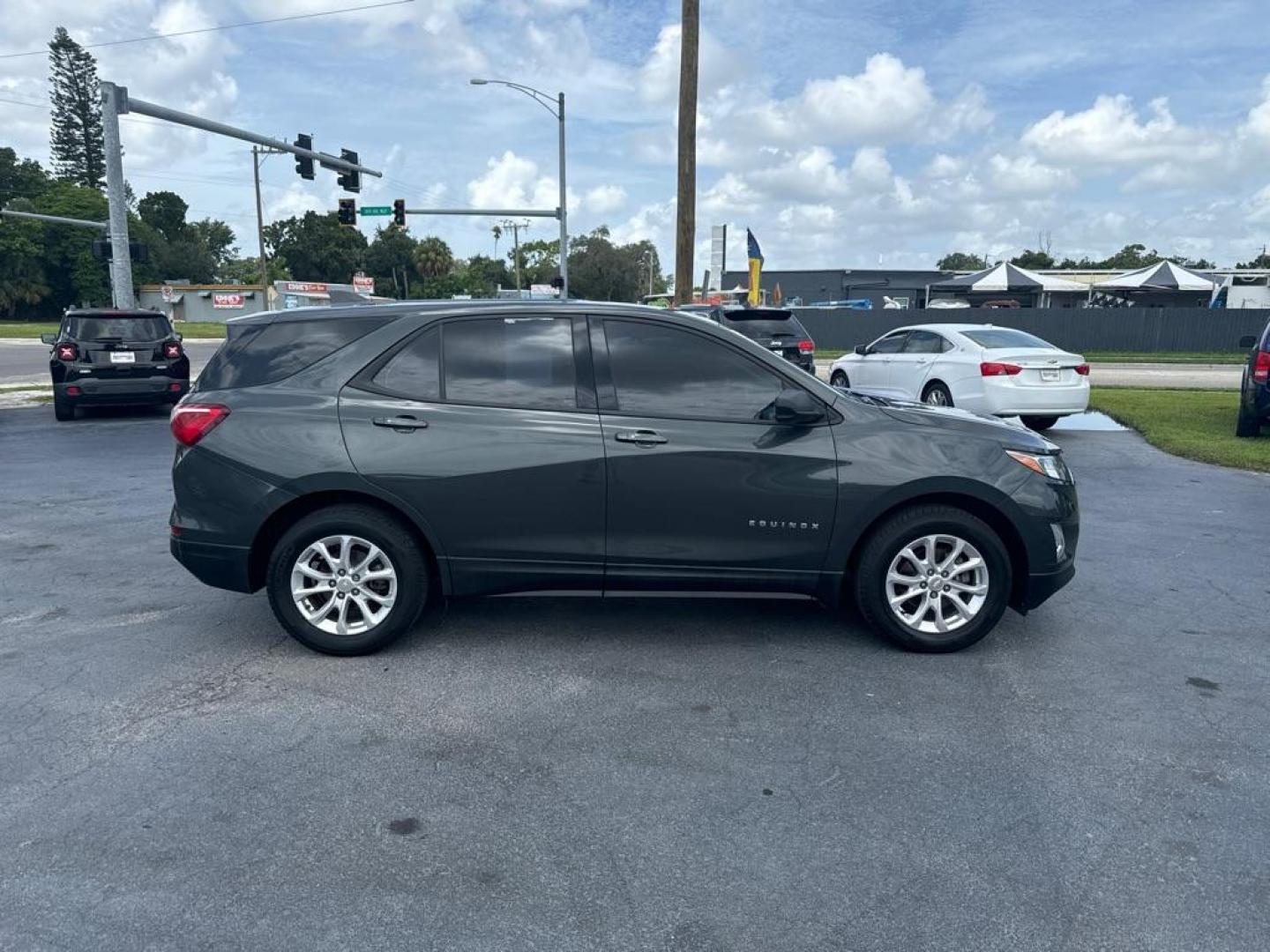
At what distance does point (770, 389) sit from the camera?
4.73m

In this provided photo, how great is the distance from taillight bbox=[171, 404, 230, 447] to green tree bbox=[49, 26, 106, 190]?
9400 cm

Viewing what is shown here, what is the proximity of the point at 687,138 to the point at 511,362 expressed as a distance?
16808mm

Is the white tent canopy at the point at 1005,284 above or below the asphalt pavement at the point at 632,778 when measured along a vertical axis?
above

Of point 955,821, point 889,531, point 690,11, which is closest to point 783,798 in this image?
point 955,821

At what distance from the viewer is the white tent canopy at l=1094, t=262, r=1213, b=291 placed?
36812 mm

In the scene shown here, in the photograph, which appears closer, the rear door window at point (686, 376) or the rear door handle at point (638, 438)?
the rear door handle at point (638, 438)

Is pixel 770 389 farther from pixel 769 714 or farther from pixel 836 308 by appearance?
pixel 836 308

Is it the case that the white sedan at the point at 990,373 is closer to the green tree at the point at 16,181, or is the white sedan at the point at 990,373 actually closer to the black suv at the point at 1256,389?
the black suv at the point at 1256,389

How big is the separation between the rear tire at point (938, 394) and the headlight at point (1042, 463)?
26.8 feet

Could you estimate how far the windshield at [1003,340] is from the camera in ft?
41.2

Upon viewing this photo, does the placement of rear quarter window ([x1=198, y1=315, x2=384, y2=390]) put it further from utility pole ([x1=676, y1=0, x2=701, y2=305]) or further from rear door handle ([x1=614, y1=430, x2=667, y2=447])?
utility pole ([x1=676, y1=0, x2=701, y2=305])

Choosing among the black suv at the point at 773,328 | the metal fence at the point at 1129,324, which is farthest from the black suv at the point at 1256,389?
the metal fence at the point at 1129,324

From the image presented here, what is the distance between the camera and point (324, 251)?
94.0 metres

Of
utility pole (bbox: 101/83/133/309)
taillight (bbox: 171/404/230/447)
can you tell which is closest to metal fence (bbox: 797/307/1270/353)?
utility pole (bbox: 101/83/133/309)
